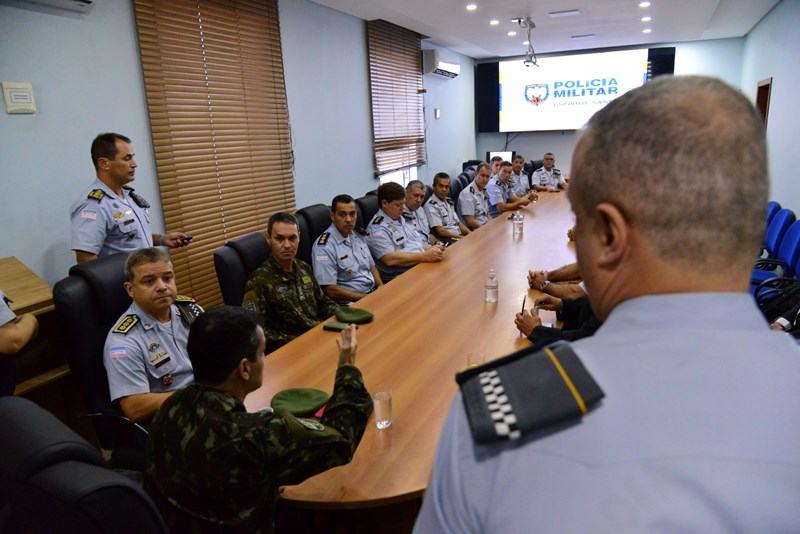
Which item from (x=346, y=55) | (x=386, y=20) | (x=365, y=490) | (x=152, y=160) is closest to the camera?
(x=365, y=490)

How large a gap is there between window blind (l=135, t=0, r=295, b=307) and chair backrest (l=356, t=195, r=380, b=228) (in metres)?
1.09

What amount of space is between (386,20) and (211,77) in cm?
319

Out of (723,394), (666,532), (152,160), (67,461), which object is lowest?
(67,461)

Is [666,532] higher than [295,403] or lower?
higher

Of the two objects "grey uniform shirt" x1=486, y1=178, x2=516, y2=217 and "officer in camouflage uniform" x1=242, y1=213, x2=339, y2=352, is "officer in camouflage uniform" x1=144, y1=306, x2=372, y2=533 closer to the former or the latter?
"officer in camouflage uniform" x1=242, y1=213, x2=339, y2=352

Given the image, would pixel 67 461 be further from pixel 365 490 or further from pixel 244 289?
pixel 244 289

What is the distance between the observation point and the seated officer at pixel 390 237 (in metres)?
3.96

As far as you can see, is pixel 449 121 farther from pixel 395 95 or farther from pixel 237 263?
pixel 237 263

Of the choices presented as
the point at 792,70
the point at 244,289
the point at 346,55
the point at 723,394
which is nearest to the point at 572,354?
the point at 723,394

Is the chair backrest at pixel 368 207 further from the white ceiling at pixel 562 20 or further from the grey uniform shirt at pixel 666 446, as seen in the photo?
the grey uniform shirt at pixel 666 446

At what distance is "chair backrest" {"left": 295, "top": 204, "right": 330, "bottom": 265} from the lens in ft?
11.5

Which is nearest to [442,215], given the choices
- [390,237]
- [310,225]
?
[390,237]

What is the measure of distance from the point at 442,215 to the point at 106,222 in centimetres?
322

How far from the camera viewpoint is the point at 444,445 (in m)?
0.55
